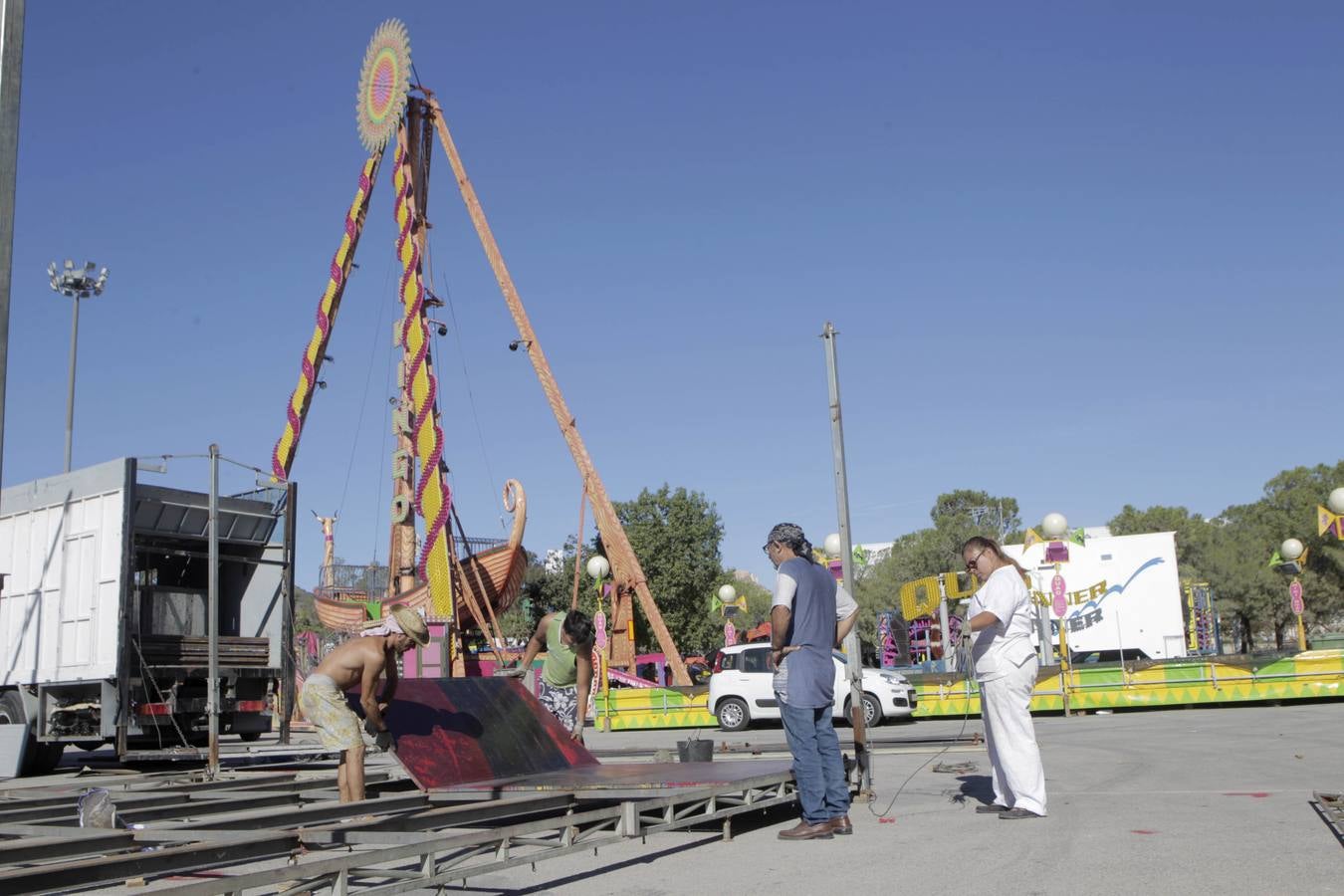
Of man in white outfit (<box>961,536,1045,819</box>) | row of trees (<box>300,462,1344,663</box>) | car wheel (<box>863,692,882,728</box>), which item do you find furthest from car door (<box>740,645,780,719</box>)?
row of trees (<box>300,462,1344,663</box>)

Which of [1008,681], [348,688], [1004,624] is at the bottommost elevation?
[1008,681]

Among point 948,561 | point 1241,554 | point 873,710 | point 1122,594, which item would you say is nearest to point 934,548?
point 948,561

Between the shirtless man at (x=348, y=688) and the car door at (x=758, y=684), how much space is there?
47.6 feet

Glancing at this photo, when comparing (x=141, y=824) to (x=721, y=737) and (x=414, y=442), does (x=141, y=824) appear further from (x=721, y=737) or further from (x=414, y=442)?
(x=414, y=442)

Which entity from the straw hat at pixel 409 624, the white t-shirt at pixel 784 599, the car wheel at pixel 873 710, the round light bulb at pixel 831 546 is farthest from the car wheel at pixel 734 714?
the straw hat at pixel 409 624

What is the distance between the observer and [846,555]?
9.95 meters

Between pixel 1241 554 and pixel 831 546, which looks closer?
pixel 831 546

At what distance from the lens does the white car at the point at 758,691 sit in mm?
20547

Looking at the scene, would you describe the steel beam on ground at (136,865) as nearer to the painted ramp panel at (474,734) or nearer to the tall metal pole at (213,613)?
the painted ramp panel at (474,734)

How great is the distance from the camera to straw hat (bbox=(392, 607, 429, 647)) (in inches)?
299

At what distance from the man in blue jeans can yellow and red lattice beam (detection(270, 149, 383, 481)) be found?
2817 cm

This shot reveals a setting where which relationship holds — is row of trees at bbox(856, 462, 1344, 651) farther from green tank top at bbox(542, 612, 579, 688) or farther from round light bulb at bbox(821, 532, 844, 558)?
green tank top at bbox(542, 612, 579, 688)

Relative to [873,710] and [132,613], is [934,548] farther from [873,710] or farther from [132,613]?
[132,613]

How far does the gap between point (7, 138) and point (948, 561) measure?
72.2 meters
